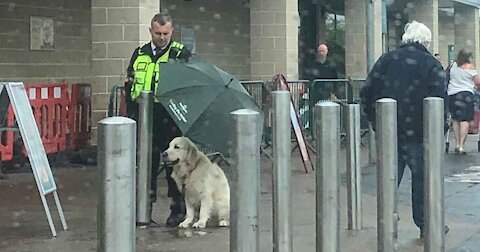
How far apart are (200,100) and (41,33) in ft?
25.9

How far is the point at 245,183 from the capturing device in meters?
4.90

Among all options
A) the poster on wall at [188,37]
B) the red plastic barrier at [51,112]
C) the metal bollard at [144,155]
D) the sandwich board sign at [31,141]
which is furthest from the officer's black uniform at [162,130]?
the poster on wall at [188,37]

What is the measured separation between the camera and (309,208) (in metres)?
9.92

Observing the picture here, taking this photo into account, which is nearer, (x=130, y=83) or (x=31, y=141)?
(x=31, y=141)

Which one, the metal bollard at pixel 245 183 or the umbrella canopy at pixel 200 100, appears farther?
the umbrella canopy at pixel 200 100

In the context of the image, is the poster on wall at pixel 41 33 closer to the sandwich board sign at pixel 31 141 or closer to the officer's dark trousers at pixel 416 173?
the sandwich board sign at pixel 31 141

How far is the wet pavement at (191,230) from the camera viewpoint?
25.5 ft

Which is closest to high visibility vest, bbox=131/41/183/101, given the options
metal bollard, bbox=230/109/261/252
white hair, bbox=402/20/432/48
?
white hair, bbox=402/20/432/48

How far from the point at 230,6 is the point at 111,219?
18329 mm

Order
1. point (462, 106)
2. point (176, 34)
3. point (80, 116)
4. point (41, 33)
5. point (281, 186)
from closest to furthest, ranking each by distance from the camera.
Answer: point (281, 186)
point (80, 116)
point (41, 33)
point (462, 106)
point (176, 34)

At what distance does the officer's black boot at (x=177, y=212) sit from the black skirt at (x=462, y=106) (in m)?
8.51

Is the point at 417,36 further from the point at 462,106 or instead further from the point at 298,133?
the point at 462,106

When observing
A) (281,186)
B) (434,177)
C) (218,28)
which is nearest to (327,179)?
(281,186)

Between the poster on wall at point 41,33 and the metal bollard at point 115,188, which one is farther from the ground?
the poster on wall at point 41,33
